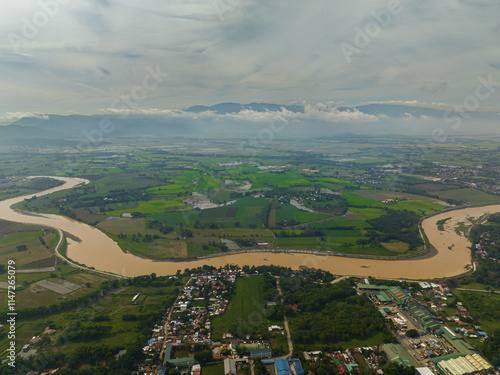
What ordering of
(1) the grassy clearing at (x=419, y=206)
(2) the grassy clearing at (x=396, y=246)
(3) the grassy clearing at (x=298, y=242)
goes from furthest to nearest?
(1) the grassy clearing at (x=419, y=206), (3) the grassy clearing at (x=298, y=242), (2) the grassy clearing at (x=396, y=246)

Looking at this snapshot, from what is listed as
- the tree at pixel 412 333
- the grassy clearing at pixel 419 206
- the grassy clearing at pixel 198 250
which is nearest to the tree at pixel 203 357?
the tree at pixel 412 333

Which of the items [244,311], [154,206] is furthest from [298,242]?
[154,206]

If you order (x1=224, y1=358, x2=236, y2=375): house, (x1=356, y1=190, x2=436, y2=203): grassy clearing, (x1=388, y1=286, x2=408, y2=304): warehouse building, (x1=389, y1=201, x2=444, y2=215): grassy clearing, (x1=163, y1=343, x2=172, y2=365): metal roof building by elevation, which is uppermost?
(x1=356, y1=190, x2=436, y2=203): grassy clearing

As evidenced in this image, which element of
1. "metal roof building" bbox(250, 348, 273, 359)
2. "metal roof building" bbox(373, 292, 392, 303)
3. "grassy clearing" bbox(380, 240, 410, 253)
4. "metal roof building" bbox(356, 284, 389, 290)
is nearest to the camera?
"metal roof building" bbox(250, 348, 273, 359)

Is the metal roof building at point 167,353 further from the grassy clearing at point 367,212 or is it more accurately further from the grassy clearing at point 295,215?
the grassy clearing at point 367,212

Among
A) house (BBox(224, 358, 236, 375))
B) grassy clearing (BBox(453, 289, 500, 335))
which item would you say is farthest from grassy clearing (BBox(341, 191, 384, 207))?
house (BBox(224, 358, 236, 375))

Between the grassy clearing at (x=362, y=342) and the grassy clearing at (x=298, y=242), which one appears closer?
the grassy clearing at (x=362, y=342)

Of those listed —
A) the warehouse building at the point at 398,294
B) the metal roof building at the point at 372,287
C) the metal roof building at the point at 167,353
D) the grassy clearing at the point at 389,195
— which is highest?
the grassy clearing at the point at 389,195

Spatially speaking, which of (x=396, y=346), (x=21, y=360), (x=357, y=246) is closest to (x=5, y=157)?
(x=21, y=360)

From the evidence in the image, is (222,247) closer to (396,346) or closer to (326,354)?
(326,354)

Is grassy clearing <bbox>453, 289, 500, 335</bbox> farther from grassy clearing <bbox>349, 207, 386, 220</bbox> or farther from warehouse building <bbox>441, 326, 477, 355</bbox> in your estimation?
grassy clearing <bbox>349, 207, 386, 220</bbox>

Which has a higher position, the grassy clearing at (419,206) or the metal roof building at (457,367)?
the grassy clearing at (419,206)

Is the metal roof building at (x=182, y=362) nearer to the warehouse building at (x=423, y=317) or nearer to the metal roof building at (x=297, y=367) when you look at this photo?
the metal roof building at (x=297, y=367)

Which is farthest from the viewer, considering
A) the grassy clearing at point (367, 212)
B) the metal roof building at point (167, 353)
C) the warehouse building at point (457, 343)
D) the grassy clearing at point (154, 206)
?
the grassy clearing at point (154, 206)
